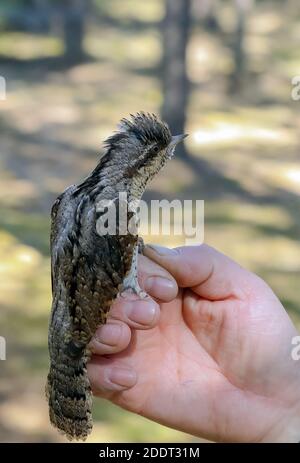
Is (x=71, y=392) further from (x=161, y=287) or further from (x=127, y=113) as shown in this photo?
(x=127, y=113)

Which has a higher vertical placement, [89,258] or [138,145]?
[138,145]

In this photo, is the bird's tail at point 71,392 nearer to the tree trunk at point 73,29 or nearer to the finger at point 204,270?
the finger at point 204,270

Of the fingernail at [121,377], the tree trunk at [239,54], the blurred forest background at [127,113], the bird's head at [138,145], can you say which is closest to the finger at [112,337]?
the fingernail at [121,377]

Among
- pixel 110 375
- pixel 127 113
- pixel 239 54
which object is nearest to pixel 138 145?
pixel 110 375

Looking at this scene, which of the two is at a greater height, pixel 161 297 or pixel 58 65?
pixel 58 65

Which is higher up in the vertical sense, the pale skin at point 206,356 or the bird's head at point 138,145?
the bird's head at point 138,145

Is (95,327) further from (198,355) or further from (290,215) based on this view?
(290,215)
